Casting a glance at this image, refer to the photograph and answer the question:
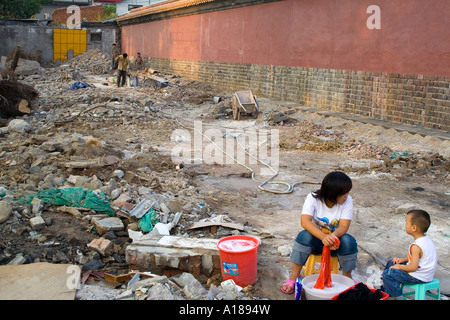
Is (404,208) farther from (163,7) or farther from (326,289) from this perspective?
(163,7)

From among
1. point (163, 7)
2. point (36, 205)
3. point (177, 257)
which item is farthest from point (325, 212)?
point (163, 7)

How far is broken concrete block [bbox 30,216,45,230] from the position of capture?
4887 mm

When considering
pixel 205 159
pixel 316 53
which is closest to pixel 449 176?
pixel 205 159

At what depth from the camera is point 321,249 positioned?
384 cm

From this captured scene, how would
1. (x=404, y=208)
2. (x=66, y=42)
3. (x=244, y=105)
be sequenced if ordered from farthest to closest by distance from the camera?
1. (x=66, y=42)
2. (x=244, y=105)
3. (x=404, y=208)

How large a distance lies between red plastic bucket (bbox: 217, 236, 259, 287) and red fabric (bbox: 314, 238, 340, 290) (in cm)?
59

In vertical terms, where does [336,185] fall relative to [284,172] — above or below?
above

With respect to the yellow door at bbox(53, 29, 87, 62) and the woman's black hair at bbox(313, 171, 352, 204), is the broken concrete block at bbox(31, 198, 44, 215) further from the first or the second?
the yellow door at bbox(53, 29, 87, 62)

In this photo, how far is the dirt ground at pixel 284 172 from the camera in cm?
479

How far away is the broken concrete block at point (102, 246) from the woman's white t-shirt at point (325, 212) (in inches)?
81.5

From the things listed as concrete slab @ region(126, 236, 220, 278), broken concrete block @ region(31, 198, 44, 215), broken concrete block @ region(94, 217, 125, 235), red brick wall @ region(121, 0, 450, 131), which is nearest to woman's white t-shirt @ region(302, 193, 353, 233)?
concrete slab @ region(126, 236, 220, 278)

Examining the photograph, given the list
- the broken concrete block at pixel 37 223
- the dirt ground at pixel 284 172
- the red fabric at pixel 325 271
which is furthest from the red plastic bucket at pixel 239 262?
the broken concrete block at pixel 37 223

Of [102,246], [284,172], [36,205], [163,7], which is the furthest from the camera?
[163,7]

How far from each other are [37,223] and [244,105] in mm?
9710
